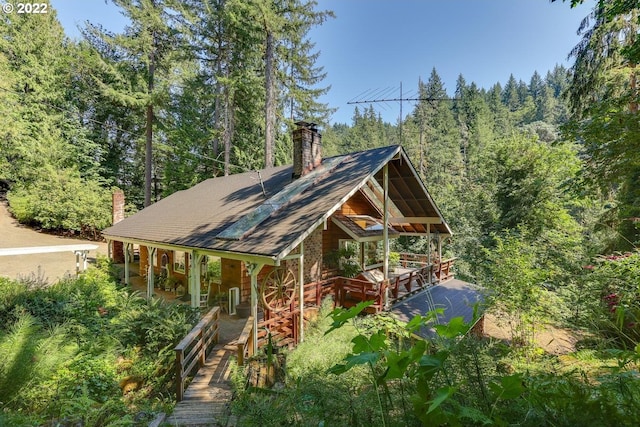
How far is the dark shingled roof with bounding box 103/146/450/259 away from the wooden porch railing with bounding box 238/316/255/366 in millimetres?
1746

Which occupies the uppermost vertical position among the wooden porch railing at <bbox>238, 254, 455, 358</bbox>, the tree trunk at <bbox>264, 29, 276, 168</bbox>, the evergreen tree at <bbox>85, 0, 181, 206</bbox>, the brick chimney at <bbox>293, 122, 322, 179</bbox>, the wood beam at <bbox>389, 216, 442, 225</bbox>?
the evergreen tree at <bbox>85, 0, 181, 206</bbox>

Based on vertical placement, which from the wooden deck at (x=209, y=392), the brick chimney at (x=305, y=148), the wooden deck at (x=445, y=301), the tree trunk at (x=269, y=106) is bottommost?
the wooden deck at (x=209, y=392)

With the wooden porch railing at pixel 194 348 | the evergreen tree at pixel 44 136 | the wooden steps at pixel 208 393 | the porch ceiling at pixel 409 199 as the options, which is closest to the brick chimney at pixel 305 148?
the porch ceiling at pixel 409 199

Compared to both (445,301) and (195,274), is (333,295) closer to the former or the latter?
(445,301)

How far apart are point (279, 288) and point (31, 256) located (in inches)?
822

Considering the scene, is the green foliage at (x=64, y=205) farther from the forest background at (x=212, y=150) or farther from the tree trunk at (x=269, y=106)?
the tree trunk at (x=269, y=106)

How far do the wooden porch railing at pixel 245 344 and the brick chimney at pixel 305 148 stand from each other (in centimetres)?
577

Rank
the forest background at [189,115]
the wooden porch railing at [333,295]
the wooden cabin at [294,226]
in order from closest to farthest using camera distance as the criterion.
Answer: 1. the wooden porch railing at [333,295]
2. the wooden cabin at [294,226]
3. the forest background at [189,115]

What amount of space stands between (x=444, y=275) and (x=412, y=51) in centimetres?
1228

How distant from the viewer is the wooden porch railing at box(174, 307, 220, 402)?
5.46 metres

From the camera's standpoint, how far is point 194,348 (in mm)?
6211

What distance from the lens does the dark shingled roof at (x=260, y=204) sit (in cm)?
741

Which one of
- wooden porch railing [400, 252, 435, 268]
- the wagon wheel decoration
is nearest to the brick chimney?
the wagon wheel decoration

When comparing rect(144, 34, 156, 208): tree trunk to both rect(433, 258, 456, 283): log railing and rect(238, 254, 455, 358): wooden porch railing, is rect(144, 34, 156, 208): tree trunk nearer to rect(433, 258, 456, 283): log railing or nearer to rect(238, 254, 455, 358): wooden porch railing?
rect(238, 254, 455, 358): wooden porch railing
